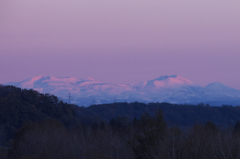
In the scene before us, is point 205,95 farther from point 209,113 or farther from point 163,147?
point 163,147

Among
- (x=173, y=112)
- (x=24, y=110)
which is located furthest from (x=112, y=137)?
(x=173, y=112)

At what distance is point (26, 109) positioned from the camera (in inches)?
1875

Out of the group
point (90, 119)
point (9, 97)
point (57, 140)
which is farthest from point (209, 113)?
point (57, 140)

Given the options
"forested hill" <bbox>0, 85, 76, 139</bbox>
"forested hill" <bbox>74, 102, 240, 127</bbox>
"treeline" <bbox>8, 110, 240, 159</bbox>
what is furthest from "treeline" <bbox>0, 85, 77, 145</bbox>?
"treeline" <bbox>8, 110, 240, 159</bbox>

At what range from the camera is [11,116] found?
46594mm

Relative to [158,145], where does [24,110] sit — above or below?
above

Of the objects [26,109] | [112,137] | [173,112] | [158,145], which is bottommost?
[112,137]

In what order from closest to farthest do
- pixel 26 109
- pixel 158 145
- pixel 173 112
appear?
1. pixel 158 145
2. pixel 26 109
3. pixel 173 112

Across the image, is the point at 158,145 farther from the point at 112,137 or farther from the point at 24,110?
Result: the point at 24,110

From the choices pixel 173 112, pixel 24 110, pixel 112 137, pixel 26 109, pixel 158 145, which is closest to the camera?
pixel 158 145

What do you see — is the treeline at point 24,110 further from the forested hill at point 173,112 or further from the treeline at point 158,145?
the treeline at point 158,145

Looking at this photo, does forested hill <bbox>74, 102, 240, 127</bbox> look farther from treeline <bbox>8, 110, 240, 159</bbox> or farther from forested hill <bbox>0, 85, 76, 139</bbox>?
treeline <bbox>8, 110, 240, 159</bbox>

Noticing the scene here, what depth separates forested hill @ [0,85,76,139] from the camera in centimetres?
4553

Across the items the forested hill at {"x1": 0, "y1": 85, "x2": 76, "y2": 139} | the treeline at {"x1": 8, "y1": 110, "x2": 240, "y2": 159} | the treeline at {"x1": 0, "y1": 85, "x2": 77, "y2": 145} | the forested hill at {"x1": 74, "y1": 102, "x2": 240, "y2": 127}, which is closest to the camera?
the treeline at {"x1": 8, "y1": 110, "x2": 240, "y2": 159}
